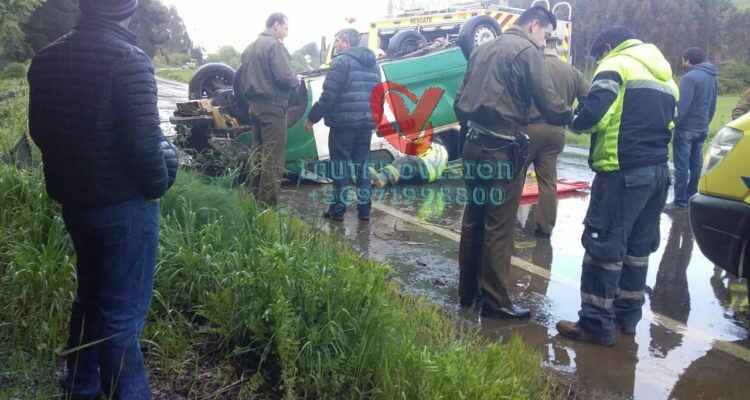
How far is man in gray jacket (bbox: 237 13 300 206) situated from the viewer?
21.1 ft

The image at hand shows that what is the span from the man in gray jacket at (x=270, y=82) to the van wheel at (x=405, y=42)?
359 cm

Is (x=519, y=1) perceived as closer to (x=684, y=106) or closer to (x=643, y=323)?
(x=684, y=106)

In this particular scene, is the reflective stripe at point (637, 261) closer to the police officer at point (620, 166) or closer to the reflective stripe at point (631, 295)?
the police officer at point (620, 166)

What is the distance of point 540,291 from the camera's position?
4.88 metres

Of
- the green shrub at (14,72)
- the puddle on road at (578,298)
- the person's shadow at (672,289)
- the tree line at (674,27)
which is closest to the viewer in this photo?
the puddle on road at (578,298)

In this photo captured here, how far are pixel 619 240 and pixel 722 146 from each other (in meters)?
0.88

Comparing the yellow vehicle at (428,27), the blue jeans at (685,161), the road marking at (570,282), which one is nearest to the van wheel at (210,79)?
the yellow vehicle at (428,27)

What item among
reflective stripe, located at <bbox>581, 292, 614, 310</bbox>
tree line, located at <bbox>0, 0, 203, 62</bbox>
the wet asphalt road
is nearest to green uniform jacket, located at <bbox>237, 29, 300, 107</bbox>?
the wet asphalt road

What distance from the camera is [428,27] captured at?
1095 centimetres

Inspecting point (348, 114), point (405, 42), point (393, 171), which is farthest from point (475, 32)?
point (348, 114)

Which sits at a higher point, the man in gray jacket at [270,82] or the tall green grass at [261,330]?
the man in gray jacket at [270,82]

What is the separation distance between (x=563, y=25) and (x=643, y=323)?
8.16 meters

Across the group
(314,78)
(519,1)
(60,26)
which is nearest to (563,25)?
(314,78)

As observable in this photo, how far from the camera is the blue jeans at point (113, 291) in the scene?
2.40 meters
